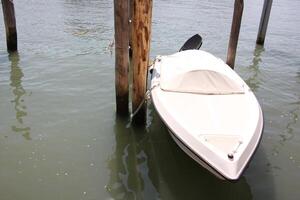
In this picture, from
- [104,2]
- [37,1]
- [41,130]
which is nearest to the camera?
[41,130]

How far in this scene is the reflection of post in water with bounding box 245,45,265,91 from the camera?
10802 mm

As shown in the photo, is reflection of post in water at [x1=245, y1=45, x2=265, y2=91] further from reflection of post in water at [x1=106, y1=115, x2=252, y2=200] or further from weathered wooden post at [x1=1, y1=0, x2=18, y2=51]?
weathered wooden post at [x1=1, y1=0, x2=18, y2=51]

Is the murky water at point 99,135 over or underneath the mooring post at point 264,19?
underneath

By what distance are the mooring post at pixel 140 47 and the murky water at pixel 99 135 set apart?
2.72 feet

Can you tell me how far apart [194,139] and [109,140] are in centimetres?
241

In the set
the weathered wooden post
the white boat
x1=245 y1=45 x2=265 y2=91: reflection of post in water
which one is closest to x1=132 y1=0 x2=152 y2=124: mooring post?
the white boat

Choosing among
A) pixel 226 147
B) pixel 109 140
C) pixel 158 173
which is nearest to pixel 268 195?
pixel 226 147

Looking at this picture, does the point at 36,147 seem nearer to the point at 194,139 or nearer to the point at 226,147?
the point at 194,139

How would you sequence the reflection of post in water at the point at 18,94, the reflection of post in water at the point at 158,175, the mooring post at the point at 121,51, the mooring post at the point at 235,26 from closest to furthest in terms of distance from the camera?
the reflection of post in water at the point at 158,175 → the mooring post at the point at 121,51 → the reflection of post in water at the point at 18,94 → the mooring post at the point at 235,26

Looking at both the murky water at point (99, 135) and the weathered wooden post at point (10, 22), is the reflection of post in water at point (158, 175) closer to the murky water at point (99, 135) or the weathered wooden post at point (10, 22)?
the murky water at point (99, 135)

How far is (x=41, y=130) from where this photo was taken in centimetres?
730

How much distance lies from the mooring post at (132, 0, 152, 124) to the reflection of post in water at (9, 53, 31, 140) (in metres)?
2.46

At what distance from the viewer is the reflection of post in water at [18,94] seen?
24.1 feet

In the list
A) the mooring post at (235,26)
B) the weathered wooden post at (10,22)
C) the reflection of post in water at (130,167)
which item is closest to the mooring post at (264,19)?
the mooring post at (235,26)
